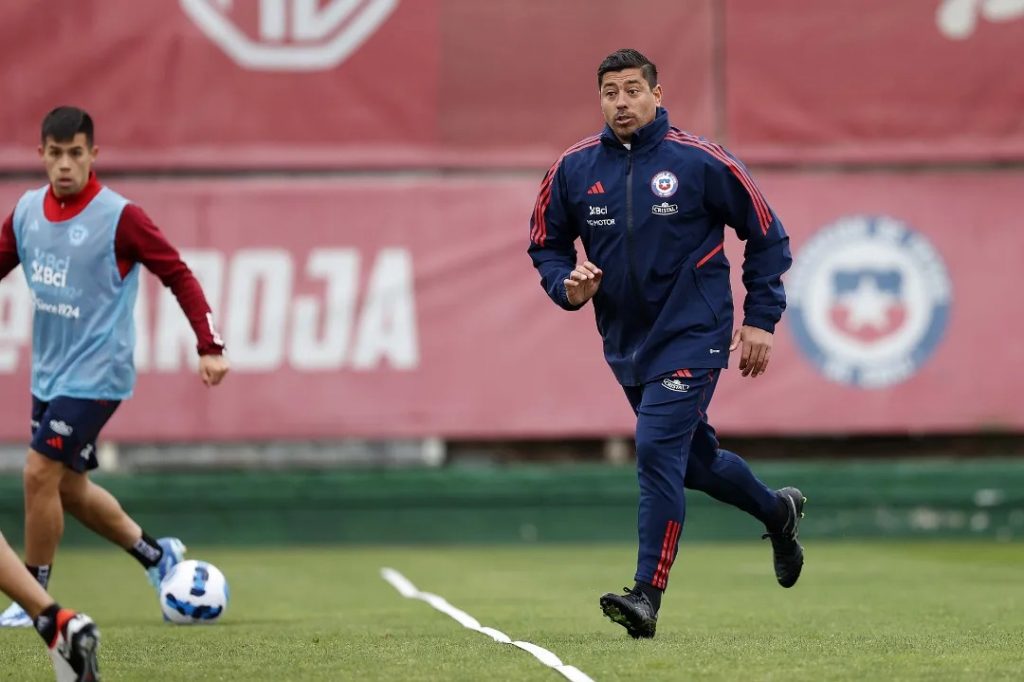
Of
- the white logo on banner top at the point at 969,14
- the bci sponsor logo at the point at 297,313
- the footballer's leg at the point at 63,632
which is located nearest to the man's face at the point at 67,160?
the footballer's leg at the point at 63,632

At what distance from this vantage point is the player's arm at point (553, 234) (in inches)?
269

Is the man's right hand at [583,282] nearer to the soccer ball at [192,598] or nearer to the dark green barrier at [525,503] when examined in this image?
the soccer ball at [192,598]

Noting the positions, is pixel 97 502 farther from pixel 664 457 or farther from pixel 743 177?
pixel 743 177

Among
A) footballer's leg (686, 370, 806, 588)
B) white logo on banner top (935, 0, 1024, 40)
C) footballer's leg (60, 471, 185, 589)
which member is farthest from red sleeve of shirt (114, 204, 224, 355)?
white logo on banner top (935, 0, 1024, 40)

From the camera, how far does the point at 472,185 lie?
14.5 m

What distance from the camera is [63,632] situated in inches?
184

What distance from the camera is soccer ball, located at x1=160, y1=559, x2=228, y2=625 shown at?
773 centimetres

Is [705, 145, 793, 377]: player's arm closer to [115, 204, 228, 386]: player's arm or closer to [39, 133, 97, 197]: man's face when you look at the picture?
[115, 204, 228, 386]: player's arm

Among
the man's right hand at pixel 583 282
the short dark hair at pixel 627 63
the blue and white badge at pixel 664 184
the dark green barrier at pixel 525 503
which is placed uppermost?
the short dark hair at pixel 627 63

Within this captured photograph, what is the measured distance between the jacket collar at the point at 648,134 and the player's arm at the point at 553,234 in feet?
0.83

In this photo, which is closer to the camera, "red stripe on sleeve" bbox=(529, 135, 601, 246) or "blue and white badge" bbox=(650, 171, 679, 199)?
"blue and white badge" bbox=(650, 171, 679, 199)

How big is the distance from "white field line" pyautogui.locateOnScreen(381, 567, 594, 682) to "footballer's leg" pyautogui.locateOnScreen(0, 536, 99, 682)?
1.36 m

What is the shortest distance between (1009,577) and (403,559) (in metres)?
4.56

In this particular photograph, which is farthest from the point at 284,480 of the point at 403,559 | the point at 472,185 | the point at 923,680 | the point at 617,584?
the point at 923,680
